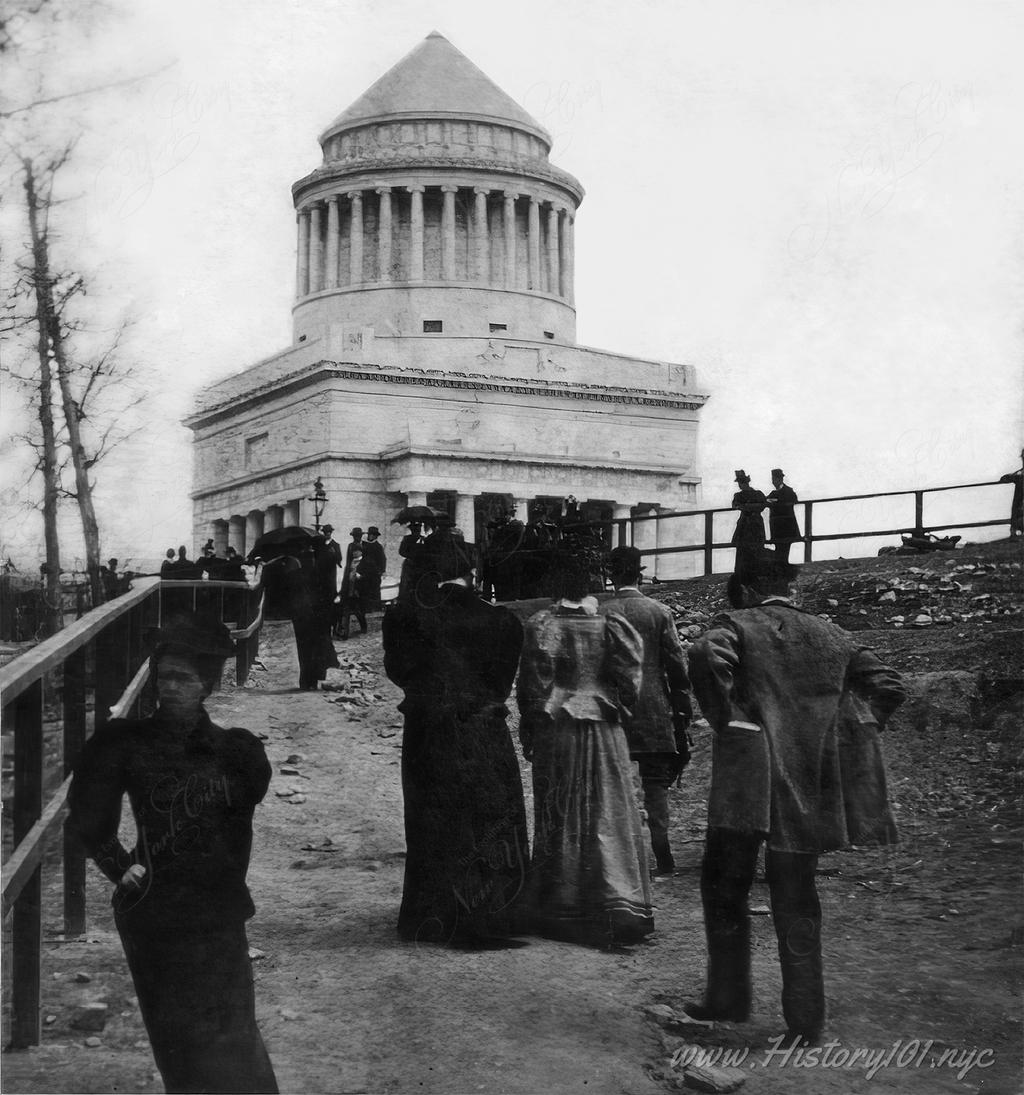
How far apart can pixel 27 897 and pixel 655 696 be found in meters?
3.64

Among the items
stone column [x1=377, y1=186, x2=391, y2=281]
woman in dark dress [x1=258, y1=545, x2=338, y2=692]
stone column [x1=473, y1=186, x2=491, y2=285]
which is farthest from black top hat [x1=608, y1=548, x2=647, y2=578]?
stone column [x1=473, y1=186, x2=491, y2=285]

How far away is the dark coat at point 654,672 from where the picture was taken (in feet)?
27.3

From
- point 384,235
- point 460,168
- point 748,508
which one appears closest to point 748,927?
point 748,508

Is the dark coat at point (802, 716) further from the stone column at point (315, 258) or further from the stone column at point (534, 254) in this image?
the stone column at point (534, 254)

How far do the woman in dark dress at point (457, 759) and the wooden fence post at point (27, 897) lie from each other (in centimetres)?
182

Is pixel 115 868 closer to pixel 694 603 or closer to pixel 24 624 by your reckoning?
pixel 24 624

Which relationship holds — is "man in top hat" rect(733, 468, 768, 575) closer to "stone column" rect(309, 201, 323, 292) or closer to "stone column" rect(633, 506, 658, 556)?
"stone column" rect(633, 506, 658, 556)

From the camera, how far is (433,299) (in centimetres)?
4678

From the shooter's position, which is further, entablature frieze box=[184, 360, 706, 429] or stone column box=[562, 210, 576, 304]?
stone column box=[562, 210, 576, 304]

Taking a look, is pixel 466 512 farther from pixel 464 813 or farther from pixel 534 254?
pixel 464 813

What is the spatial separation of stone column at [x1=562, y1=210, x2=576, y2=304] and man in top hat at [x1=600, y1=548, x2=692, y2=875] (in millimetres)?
41753

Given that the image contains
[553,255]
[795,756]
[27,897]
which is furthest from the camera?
[553,255]

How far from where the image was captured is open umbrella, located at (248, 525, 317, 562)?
39.0ft

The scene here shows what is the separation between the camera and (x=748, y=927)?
6652mm
